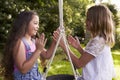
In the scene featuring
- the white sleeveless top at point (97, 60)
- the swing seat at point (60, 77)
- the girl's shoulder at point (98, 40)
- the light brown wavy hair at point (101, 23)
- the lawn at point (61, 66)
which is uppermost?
the light brown wavy hair at point (101, 23)

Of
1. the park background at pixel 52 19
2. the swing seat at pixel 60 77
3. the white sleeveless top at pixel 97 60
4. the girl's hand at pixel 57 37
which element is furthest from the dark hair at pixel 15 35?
the park background at pixel 52 19

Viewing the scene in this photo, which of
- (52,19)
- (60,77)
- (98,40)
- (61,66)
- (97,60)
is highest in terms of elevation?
(98,40)

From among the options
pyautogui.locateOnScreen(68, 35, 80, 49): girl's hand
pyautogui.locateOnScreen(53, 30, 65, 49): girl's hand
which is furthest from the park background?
pyautogui.locateOnScreen(53, 30, 65, 49): girl's hand

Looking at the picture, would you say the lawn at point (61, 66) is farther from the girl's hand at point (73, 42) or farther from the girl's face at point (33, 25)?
the girl's face at point (33, 25)

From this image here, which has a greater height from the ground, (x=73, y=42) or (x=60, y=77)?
(x=73, y=42)

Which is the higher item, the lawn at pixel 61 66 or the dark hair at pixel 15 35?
the dark hair at pixel 15 35

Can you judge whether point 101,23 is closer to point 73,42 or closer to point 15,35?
point 73,42

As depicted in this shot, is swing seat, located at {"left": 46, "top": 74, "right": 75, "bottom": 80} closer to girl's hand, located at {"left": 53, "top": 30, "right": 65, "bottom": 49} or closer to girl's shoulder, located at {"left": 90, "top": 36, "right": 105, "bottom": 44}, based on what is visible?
girl's hand, located at {"left": 53, "top": 30, "right": 65, "bottom": 49}

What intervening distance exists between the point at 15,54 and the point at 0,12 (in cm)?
576

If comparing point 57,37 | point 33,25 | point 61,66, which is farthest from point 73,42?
point 61,66

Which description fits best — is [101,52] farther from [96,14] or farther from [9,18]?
[9,18]

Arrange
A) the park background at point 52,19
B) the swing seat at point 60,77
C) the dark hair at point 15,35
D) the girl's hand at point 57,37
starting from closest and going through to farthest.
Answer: the dark hair at point 15,35 → the girl's hand at point 57,37 → the swing seat at point 60,77 → the park background at point 52,19

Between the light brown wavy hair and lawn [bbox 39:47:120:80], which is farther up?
the light brown wavy hair

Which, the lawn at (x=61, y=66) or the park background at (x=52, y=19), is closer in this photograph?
the lawn at (x=61, y=66)
